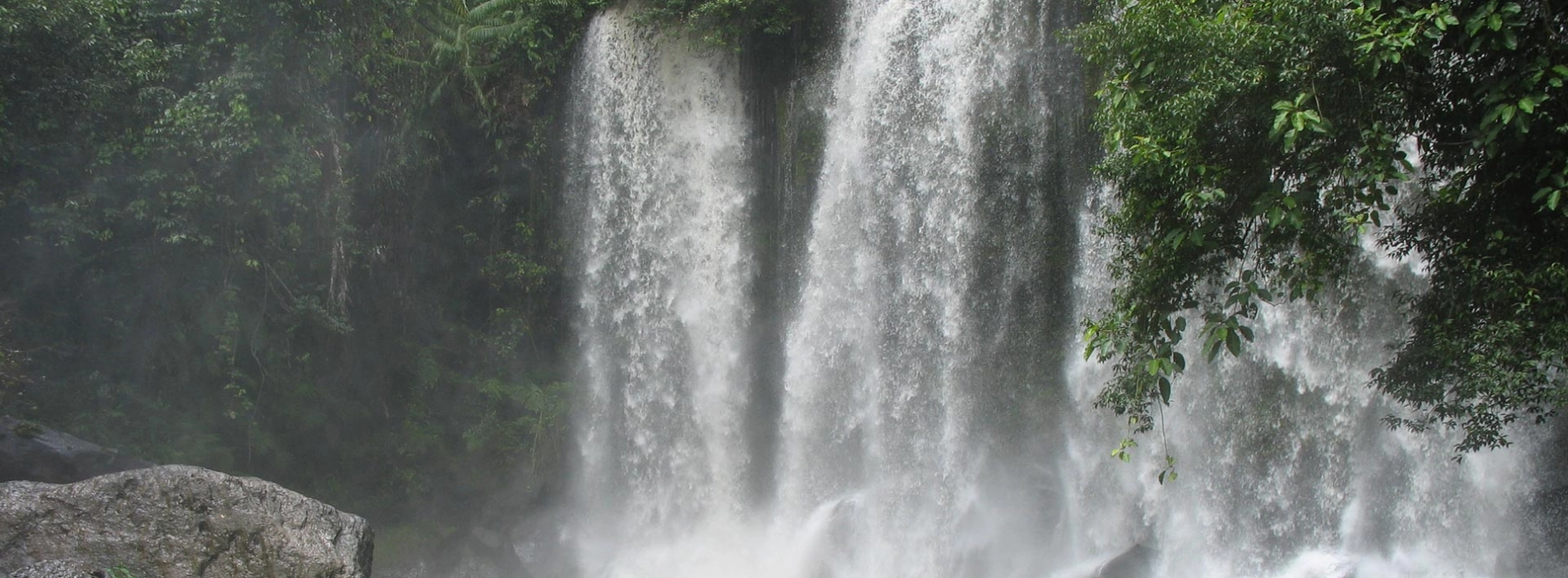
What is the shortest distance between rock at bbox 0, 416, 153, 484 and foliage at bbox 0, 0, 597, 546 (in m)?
0.56

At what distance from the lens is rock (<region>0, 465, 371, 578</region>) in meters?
8.01

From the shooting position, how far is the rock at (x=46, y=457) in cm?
1045

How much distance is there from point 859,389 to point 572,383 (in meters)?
4.38

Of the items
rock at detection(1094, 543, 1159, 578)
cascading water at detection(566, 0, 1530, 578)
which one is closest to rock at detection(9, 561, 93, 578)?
cascading water at detection(566, 0, 1530, 578)

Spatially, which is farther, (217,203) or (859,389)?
(859,389)

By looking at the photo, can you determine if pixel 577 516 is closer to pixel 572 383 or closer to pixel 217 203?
pixel 572 383

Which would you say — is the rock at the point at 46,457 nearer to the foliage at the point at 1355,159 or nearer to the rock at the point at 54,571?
the rock at the point at 54,571

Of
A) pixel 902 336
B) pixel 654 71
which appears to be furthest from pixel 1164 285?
pixel 654 71

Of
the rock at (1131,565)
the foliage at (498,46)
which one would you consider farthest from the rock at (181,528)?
the rock at (1131,565)

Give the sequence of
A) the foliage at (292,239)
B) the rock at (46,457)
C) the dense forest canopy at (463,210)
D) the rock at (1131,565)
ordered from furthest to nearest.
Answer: the foliage at (292,239) < the rock at (1131,565) < the rock at (46,457) < the dense forest canopy at (463,210)

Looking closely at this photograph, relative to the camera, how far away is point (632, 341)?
1448cm

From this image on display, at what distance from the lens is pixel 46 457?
10.7 m

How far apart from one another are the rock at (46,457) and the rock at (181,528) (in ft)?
6.92

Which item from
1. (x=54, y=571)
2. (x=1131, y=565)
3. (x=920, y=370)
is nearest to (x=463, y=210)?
(x=920, y=370)
